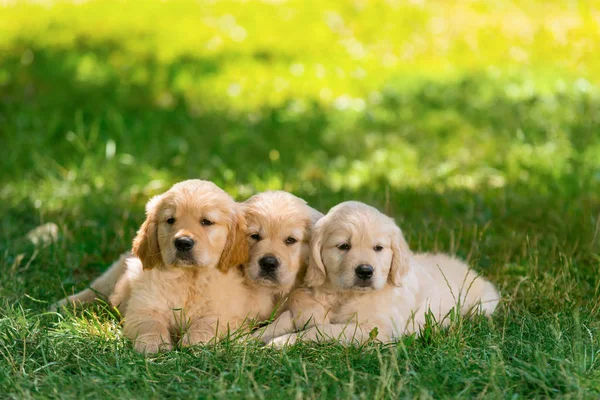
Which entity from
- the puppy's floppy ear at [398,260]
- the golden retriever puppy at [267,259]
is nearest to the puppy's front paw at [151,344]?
the golden retriever puppy at [267,259]

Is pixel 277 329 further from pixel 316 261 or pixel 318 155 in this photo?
pixel 318 155

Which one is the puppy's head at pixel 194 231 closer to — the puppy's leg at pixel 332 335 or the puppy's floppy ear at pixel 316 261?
the puppy's floppy ear at pixel 316 261

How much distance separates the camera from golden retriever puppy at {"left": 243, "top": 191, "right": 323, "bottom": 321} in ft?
16.0

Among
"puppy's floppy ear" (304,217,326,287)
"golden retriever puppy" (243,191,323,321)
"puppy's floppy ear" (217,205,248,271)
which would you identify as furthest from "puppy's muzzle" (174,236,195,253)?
"puppy's floppy ear" (304,217,326,287)

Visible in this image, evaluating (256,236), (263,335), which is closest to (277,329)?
(263,335)

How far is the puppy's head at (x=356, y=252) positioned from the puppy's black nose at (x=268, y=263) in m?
0.20

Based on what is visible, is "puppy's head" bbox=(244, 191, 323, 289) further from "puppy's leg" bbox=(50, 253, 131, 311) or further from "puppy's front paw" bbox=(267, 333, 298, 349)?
"puppy's leg" bbox=(50, 253, 131, 311)

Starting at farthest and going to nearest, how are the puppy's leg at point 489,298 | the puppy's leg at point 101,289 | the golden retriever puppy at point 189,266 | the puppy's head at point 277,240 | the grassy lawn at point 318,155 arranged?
the puppy's leg at point 101,289
the puppy's leg at point 489,298
the puppy's head at point 277,240
the golden retriever puppy at point 189,266
the grassy lawn at point 318,155

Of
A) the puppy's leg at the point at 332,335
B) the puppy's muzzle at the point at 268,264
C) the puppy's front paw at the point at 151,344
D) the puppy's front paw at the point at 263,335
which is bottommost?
the puppy's front paw at the point at 151,344

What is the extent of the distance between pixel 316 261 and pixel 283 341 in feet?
1.56

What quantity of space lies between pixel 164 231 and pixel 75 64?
22.1ft

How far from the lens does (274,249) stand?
16.1 feet

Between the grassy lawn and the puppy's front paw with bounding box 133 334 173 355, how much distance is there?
0.23 ft

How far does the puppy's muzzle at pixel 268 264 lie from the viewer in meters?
4.84
